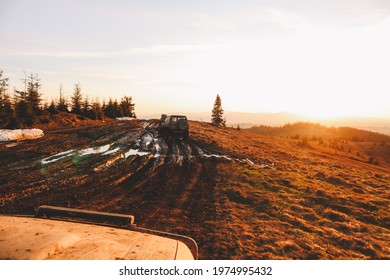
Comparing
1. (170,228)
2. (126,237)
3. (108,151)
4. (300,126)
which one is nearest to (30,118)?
(108,151)

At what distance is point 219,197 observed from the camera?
8.88 m

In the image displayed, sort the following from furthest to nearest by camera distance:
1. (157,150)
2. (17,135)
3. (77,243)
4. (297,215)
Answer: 1. (17,135)
2. (157,150)
3. (297,215)
4. (77,243)

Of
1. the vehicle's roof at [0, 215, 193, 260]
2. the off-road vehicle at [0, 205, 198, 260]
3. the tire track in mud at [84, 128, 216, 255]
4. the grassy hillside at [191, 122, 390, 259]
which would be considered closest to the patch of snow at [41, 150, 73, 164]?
the tire track in mud at [84, 128, 216, 255]

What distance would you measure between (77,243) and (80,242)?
4 centimetres

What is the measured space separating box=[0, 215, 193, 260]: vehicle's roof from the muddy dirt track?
2306 mm

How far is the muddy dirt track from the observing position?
23.4ft

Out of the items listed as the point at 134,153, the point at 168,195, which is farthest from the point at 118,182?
the point at 134,153

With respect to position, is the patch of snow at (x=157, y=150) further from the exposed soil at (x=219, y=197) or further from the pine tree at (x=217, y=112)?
the pine tree at (x=217, y=112)

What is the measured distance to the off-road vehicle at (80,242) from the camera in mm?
2600

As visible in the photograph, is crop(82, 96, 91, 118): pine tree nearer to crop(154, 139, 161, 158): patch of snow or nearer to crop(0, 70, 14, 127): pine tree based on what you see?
crop(0, 70, 14, 127): pine tree

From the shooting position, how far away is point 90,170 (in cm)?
1108

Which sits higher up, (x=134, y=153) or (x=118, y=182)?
(x=134, y=153)

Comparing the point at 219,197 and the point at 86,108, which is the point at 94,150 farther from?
the point at 86,108
